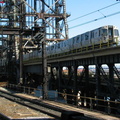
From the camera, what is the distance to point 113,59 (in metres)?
25.6

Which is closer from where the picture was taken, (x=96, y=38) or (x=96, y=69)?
(x=96, y=69)

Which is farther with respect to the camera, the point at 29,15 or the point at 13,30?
the point at 29,15

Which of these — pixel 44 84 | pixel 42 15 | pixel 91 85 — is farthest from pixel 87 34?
pixel 42 15

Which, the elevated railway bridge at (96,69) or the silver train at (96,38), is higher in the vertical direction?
the silver train at (96,38)

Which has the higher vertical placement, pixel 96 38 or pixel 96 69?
pixel 96 38

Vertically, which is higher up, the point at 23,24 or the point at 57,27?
the point at 57,27

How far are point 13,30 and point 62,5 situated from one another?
115ft

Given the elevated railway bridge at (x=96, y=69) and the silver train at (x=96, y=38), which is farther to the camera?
the silver train at (x=96, y=38)

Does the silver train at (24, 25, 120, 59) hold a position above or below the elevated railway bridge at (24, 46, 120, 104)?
above

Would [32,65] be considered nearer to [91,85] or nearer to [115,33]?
[91,85]

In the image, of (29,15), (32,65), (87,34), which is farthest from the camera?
(29,15)

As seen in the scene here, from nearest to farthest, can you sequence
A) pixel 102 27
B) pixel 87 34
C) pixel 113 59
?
pixel 113 59 < pixel 102 27 < pixel 87 34

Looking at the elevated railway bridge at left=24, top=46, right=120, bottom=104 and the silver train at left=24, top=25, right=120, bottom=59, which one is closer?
the elevated railway bridge at left=24, top=46, right=120, bottom=104

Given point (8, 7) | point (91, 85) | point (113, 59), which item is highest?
point (8, 7)
